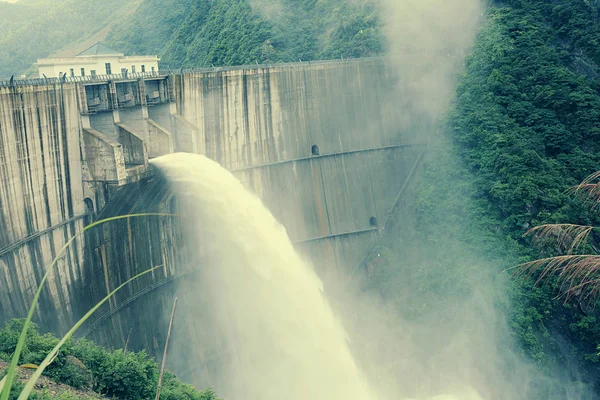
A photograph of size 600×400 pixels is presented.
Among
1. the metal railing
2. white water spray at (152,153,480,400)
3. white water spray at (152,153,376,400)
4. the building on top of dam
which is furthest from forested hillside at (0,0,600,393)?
the building on top of dam

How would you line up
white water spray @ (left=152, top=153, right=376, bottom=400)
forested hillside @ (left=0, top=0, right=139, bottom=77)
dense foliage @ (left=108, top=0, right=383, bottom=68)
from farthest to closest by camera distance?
1. forested hillside @ (left=0, top=0, right=139, bottom=77)
2. dense foliage @ (left=108, top=0, right=383, bottom=68)
3. white water spray @ (left=152, top=153, right=376, bottom=400)

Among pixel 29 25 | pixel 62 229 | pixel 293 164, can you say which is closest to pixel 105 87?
pixel 62 229

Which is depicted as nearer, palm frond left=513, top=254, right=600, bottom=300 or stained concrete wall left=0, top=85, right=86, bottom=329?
palm frond left=513, top=254, right=600, bottom=300

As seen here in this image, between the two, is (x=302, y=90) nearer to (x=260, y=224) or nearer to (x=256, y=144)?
(x=256, y=144)

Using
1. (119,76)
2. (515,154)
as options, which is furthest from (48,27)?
(515,154)

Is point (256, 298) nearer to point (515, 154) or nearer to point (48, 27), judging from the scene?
point (515, 154)

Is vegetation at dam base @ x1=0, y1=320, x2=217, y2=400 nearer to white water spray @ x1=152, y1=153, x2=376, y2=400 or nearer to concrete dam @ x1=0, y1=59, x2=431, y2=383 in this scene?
concrete dam @ x1=0, y1=59, x2=431, y2=383
